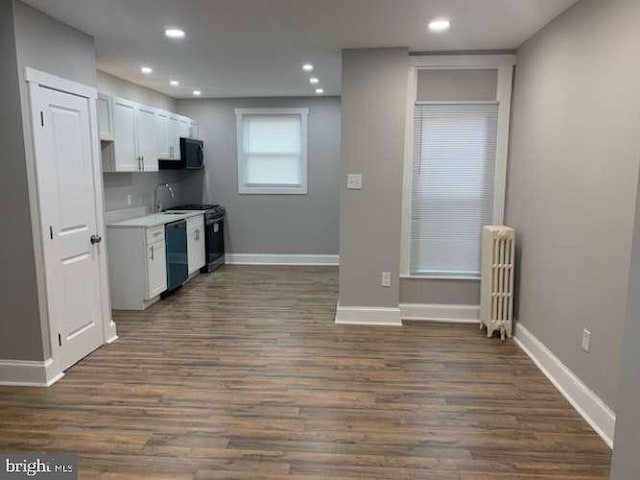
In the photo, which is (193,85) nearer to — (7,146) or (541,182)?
(7,146)

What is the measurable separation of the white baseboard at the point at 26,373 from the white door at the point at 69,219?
15 cm

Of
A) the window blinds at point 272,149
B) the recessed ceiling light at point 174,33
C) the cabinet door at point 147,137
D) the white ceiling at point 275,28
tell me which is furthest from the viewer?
the window blinds at point 272,149

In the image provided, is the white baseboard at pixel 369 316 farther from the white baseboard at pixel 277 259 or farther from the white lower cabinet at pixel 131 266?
the white baseboard at pixel 277 259

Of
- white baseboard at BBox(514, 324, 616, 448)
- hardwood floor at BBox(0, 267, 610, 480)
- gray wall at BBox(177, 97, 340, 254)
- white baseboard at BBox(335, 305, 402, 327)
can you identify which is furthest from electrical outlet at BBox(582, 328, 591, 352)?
gray wall at BBox(177, 97, 340, 254)

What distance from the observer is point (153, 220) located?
17.2 ft

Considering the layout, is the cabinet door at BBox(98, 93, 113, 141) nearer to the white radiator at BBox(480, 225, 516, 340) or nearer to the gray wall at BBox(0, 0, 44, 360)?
the gray wall at BBox(0, 0, 44, 360)

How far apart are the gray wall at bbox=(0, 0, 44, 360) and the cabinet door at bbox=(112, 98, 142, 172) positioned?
1.78 metres

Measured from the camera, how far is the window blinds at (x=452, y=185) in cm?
429

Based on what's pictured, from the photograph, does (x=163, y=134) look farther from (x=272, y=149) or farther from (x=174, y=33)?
(x=174, y=33)

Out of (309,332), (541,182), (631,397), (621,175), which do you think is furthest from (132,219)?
(631,397)

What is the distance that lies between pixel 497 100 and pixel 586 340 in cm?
236

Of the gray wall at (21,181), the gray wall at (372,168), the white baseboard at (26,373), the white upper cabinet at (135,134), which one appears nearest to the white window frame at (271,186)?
the white upper cabinet at (135,134)

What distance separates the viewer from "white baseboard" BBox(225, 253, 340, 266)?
7191 millimetres

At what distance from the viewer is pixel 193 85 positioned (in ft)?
19.1
